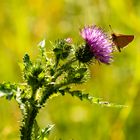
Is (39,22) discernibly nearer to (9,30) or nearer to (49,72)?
(9,30)

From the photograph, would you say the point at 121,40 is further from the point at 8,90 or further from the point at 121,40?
the point at 8,90

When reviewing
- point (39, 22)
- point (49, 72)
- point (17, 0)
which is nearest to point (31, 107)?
point (49, 72)

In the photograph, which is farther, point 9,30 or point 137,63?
point 9,30

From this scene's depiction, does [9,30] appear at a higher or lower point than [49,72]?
higher

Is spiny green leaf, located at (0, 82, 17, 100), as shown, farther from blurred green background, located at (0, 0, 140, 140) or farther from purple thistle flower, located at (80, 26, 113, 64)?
blurred green background, located at (0, 0, 140, 140)

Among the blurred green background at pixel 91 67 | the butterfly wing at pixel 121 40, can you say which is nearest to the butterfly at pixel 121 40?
the butterfly wing at pixel 121 40

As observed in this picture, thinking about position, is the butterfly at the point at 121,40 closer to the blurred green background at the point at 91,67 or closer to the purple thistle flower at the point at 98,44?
the purple thistle flower at the point at 98,44

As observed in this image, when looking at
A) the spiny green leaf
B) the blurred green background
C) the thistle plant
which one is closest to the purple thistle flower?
the thistle plant
